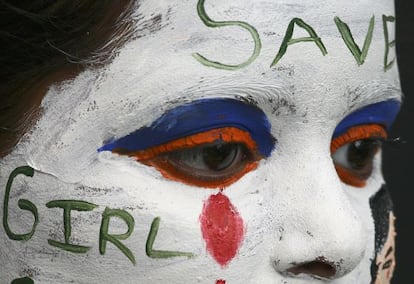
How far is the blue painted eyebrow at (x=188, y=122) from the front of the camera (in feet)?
5.73

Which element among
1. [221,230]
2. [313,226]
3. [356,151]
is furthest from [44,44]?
[356,151]

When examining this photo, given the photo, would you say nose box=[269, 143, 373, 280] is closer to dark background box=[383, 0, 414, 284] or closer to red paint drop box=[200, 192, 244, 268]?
red paint drop box=[200, 192, 244, 268]

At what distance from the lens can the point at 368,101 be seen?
1912 mm

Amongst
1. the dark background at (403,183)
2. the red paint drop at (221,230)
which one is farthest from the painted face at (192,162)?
the dark background at (403,183)

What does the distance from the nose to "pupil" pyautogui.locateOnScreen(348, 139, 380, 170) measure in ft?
0.77

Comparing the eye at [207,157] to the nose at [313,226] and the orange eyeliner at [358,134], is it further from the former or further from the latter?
the orange eyeliner at [358,134]

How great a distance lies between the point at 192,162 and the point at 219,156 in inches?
2.1

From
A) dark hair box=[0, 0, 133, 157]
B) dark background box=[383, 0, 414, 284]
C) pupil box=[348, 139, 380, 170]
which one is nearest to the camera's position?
dark hair box=[0, 0, 133, 157]

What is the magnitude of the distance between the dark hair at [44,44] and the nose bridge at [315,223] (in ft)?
1.39

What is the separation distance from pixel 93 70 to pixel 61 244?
1.07ft

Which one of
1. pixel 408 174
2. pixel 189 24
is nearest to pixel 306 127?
pixel 189 24

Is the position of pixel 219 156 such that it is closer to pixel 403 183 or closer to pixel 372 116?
pixel 372 116

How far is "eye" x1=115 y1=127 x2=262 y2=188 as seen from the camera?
177cm

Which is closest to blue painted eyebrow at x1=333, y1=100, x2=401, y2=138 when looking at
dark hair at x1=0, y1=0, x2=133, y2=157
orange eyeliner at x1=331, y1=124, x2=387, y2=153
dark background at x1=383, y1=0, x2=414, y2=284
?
orange eyeliner at x1=331, y1=124, x2=387, y2=153
